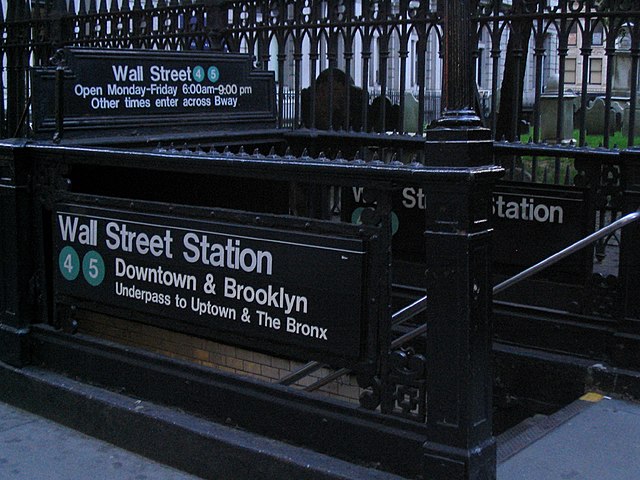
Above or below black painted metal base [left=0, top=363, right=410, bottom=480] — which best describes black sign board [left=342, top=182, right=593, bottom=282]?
above

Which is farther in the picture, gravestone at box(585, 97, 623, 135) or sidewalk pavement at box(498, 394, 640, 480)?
gravestone at box(585, 97, 623, 135)

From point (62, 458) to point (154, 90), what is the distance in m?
3.05

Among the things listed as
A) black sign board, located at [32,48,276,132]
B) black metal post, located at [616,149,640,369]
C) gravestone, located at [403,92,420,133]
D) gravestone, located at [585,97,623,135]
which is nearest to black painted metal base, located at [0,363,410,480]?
black sign board, located at [32,48,276,132]

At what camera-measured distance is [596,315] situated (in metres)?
5.68

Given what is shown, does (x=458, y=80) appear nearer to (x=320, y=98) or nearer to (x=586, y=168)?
(x=586, y=168)

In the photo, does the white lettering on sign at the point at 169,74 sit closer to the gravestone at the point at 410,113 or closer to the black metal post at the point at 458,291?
the black metal post at the point at 458,291

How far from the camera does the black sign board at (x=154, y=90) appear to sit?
6.26m

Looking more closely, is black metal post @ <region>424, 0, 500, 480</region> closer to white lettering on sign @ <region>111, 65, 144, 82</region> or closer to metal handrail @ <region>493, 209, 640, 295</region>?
metal handrail @ <region>493, 209, 640, 295</region>

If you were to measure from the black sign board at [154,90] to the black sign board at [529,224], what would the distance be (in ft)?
6.05

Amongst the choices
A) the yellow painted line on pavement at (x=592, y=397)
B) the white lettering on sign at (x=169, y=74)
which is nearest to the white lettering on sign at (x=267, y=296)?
the yellow painted line on pavement at (x=592, y=397)

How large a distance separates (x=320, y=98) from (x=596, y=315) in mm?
4559

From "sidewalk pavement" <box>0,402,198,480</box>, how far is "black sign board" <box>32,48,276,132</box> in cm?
201

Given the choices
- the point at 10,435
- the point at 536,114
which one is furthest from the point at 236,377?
the point at 536,114

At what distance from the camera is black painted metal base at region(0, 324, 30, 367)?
5.54m
